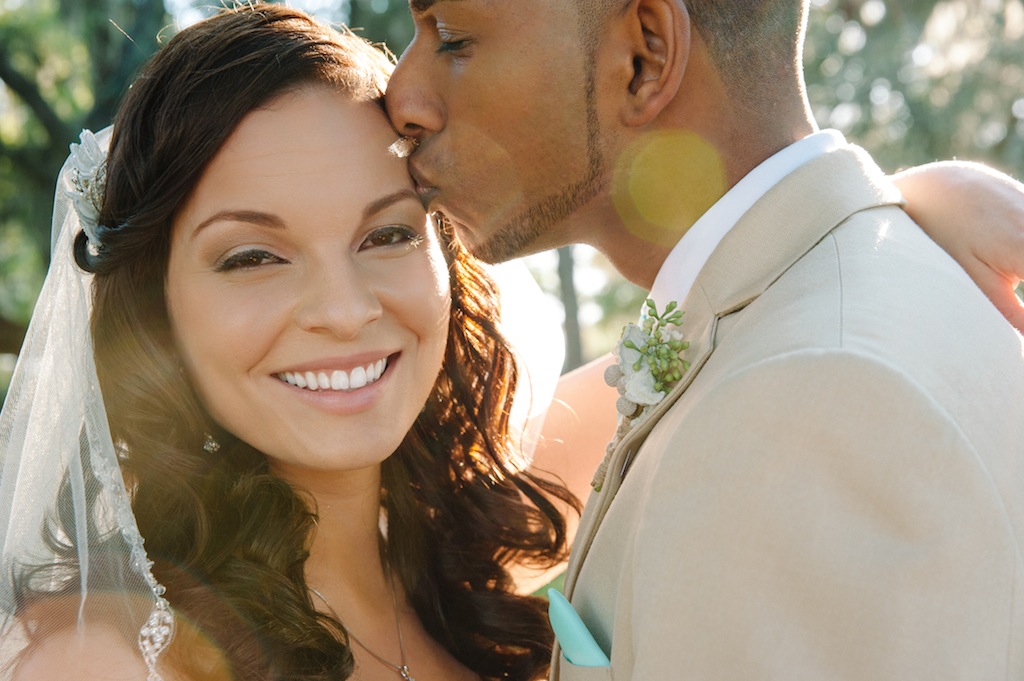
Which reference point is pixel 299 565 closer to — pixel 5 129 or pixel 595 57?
pixel 595 57

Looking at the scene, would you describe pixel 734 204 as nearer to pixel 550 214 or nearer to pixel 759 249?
pixel 759 249

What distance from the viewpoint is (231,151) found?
8.99 feet

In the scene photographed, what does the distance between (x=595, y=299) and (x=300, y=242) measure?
49.2 ft

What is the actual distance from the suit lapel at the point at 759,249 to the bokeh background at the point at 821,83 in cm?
742

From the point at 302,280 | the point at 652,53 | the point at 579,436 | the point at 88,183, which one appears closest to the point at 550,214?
the point at 652,53

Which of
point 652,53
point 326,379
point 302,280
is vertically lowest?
point 326,379

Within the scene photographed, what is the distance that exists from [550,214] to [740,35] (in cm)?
58

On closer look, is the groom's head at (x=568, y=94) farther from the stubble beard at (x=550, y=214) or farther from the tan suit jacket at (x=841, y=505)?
the tan suit jacket at (x=841, y=505)

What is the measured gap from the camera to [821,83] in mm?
12133

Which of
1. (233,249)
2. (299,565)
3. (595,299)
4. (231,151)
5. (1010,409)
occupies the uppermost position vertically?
(1010,409)

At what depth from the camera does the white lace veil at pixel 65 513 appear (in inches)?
98.2

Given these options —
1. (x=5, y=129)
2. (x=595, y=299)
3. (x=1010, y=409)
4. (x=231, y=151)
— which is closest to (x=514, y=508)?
(x=231, y=151)

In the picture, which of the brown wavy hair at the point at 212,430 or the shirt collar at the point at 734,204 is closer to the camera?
the shirt collar at the point at 734,204

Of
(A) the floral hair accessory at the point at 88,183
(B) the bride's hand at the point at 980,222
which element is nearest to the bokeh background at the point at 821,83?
(A) the floral hair accessory at the point at 88,183
